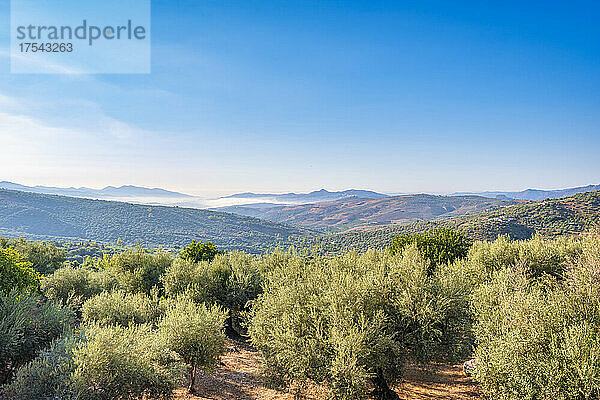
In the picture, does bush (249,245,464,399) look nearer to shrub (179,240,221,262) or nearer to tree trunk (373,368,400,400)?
tree trunk (373,368,400,400)

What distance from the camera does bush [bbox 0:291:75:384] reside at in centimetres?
1363

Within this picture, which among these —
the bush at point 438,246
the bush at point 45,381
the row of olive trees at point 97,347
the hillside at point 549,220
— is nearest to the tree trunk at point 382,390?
the row of olive trees at point 97,347

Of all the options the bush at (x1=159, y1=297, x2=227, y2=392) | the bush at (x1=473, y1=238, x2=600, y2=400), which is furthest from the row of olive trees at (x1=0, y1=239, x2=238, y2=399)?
the bush at (x1=473, y1=238, x2=600, y2=400)

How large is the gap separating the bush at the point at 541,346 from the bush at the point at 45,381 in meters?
15.9

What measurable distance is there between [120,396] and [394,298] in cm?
1325

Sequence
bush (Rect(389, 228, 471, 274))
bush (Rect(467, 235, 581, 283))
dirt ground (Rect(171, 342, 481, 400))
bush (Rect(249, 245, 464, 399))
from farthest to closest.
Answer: bush (Rect(389, 228, 471, 274)), bush (Rect(467, 235, 581, 283)), dirt ground (Rect(171, 342, 481, 400)), bush (Rect(249, 245, 464, 399))

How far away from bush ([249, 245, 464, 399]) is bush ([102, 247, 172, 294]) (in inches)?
785

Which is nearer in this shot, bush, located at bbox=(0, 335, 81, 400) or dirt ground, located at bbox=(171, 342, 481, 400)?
bush, located at bbox=(0, 335, 81, 400)

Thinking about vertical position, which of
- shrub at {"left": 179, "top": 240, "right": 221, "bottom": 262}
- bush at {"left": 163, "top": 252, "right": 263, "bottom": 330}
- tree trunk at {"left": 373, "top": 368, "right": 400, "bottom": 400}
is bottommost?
tree trunk at {"left": 373, "top": 368, "right": 400, "bottom": 400}

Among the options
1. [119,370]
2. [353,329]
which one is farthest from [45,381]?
[353,329]

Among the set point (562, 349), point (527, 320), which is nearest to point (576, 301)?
point (527, 320)

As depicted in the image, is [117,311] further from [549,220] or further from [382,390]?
[549,220]

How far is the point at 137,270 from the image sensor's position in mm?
33438

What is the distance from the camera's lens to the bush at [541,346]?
34.3ft
